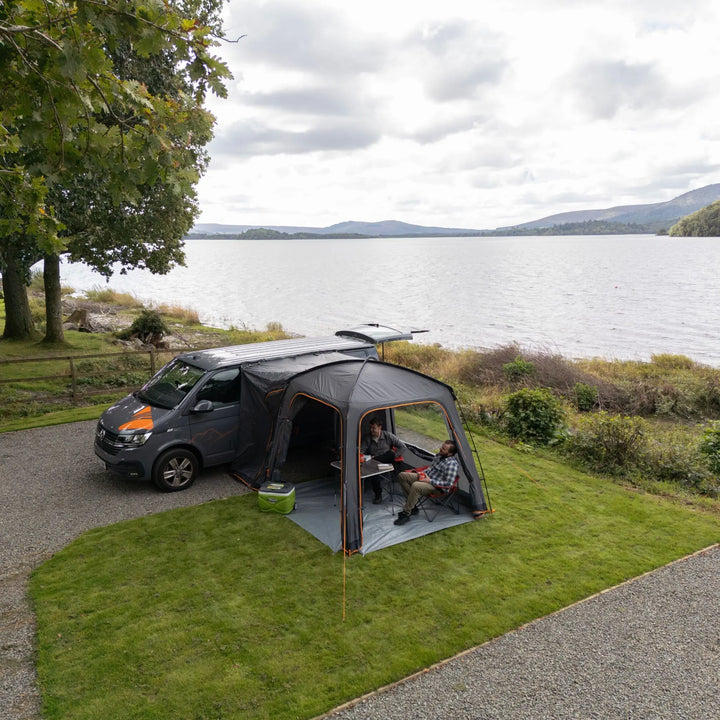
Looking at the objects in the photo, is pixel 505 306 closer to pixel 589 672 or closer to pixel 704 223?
pixel 589 672

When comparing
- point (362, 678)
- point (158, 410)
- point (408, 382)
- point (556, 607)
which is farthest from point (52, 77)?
point (556, 607)

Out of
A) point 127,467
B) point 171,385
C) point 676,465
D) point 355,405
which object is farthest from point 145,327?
point 676,465

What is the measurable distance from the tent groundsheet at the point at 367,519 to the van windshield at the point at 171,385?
2.62 meters

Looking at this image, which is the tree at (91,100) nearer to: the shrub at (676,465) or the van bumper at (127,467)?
the van bumper at (127,467)

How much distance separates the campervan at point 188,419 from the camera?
9.12 m

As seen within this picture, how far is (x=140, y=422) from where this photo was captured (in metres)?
9.22

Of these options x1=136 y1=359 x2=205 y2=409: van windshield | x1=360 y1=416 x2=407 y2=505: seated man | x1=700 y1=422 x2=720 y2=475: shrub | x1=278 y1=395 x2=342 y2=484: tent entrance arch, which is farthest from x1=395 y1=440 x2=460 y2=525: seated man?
→ x1=700 y1=422 x2=720 y2=475: shrub

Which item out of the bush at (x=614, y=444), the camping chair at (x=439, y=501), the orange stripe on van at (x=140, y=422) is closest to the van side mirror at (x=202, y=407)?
the orange stripe on van at (x=140, y=422)

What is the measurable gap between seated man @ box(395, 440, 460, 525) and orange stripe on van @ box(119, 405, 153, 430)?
14.2 feet

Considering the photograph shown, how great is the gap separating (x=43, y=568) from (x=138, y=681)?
272 centimetres

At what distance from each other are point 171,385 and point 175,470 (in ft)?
5.20

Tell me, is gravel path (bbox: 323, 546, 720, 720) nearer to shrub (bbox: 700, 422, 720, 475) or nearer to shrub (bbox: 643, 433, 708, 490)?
shrub (bbox: 643, 433, 708, 490)

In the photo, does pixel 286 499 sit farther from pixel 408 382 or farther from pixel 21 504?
pixel 21 504

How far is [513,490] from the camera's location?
9609mm
